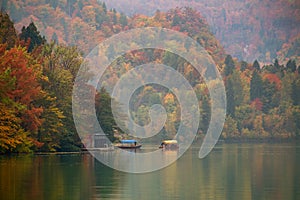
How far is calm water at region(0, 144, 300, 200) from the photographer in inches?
1565

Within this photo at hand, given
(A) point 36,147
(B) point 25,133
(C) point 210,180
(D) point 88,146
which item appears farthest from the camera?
(D) point 88,146

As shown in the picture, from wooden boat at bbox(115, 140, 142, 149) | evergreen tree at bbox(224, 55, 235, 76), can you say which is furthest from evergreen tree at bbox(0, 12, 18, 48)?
evergreen tree at bbox(224, 55, 235, 76)

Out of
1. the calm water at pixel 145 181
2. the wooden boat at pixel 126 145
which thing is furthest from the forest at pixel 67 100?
the calm water at pixel 145 181

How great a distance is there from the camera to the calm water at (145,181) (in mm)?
39750

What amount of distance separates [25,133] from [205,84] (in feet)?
324

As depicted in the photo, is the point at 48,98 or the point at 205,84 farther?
the point at 205,84

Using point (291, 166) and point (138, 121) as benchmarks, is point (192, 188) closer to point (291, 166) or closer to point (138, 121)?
point (291, 166)

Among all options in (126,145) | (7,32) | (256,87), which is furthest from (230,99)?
(7,32)

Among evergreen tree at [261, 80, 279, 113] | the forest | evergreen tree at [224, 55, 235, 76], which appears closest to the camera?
the forest

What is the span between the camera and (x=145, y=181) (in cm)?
4850

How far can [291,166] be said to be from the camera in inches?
2452

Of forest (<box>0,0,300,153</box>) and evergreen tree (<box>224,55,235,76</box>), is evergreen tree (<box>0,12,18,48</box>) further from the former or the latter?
evergreen tree (<box>224,55,235,76</box>)

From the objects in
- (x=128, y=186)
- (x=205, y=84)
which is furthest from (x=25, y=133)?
(x=205, y=84)

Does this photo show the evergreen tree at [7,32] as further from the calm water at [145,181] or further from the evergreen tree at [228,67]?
the evergreen tree at [228,67]
